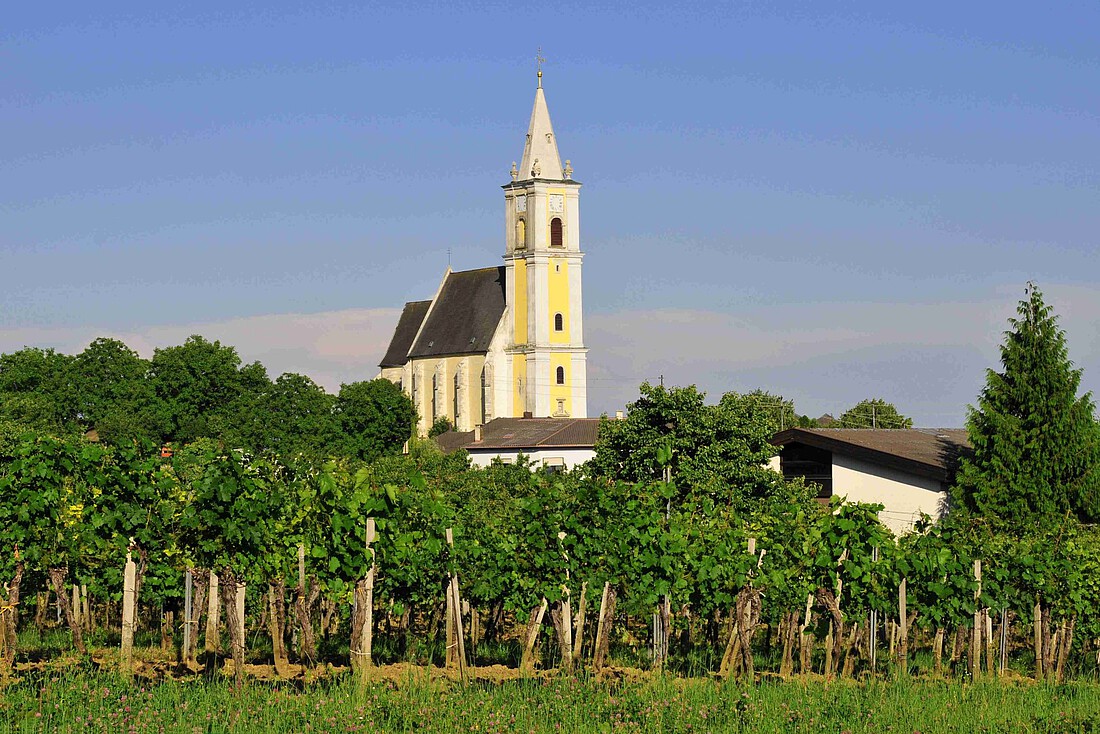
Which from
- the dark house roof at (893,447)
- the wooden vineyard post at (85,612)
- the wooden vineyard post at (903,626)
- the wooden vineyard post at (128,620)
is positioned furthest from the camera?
the dark house roof at (893,447)

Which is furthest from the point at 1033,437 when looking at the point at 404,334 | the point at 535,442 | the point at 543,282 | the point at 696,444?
the point at 404,334

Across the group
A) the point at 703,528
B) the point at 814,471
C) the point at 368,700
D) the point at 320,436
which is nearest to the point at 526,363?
the point at 320,436

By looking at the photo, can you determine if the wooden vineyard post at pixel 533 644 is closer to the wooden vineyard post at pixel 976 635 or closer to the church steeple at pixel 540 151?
the wooden vineyard post at pixel 976 635

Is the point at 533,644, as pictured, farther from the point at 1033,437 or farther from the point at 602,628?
the point at 1033,437

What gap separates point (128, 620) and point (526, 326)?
8299cm

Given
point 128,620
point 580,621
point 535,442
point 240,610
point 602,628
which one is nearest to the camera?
point 128,620

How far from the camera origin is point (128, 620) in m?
15.8

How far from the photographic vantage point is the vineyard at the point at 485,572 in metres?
16.4

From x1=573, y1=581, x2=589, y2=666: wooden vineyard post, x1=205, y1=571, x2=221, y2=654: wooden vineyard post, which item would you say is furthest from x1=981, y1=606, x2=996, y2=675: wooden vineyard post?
x1=205, y1=571, x2=221, y2=654: wooden vineyard post

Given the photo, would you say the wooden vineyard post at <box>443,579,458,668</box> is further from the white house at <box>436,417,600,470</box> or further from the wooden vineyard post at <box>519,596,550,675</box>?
the white house at <box>436,417,600,470</box>

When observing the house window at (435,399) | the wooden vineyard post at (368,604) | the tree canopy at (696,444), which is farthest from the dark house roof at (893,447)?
the house window at (435,399)

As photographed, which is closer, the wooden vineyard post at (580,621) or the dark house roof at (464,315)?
the wooden vineyard post at (580,621)

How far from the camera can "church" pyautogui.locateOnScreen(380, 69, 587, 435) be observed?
97.1 m

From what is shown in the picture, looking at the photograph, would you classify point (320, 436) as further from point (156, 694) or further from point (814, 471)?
point (156, 694)
